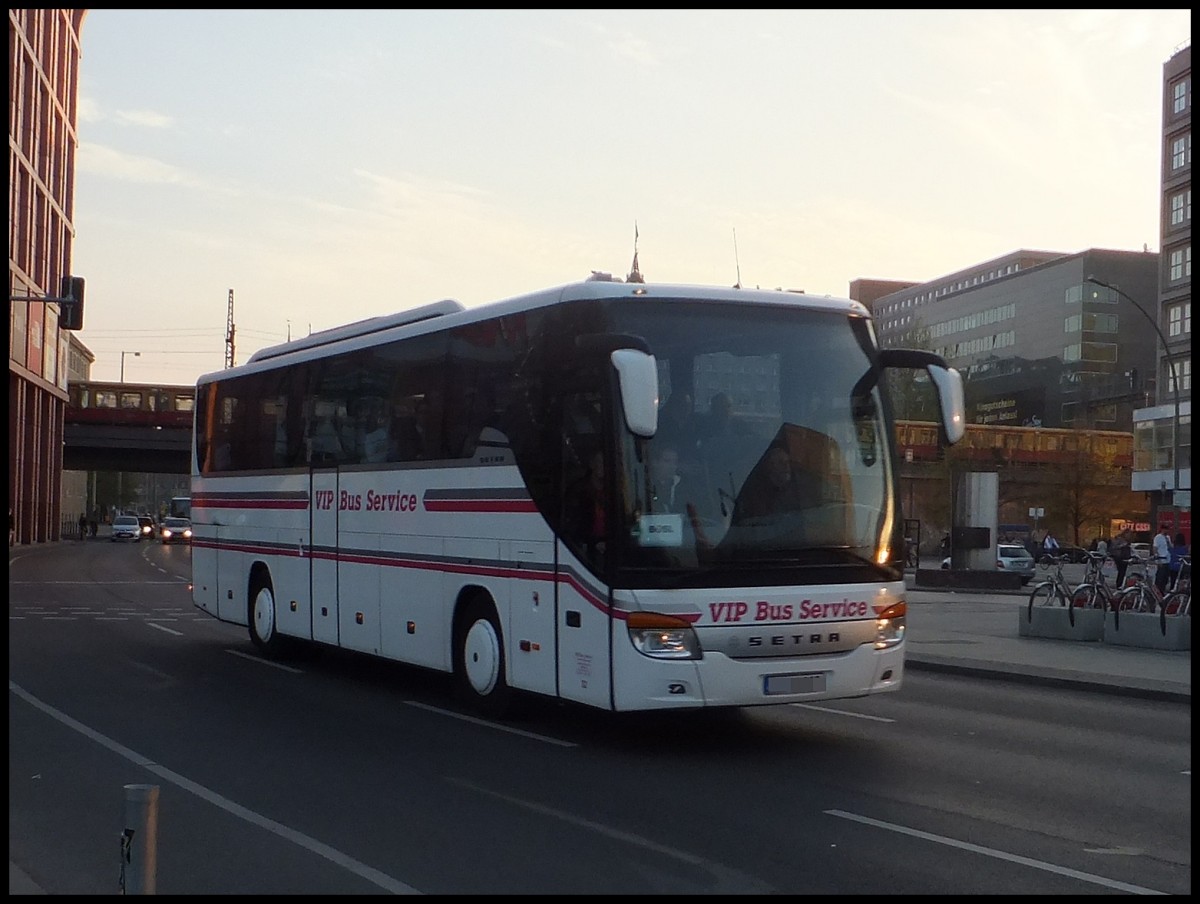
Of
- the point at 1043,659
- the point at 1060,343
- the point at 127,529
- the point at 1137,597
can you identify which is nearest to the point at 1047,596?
the point at 1137,597

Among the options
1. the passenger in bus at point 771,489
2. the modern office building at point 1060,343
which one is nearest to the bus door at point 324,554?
the passenger in bus at point 771,489

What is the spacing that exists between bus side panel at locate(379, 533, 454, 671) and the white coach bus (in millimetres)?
39

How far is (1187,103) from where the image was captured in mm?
80562

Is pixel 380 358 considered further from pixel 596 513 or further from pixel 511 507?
pixel 596 513

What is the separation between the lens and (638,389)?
9.53 meters

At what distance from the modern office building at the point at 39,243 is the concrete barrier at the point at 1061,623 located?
49096 millimetres

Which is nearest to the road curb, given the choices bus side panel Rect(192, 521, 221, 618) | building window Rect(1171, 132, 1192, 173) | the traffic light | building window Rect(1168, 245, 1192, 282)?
bus side panel Rect(192, 521, 221, 618)

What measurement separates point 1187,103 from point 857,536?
78606 millimetres

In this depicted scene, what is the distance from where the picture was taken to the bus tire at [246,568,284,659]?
1712cm

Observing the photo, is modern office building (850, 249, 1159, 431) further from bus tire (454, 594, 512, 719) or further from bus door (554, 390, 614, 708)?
bus door (554, 390, 614, 708)

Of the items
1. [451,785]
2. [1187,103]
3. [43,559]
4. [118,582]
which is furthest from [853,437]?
[1187,103]

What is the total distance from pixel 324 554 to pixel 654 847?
28.4 ft

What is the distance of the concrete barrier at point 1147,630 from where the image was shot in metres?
18.9

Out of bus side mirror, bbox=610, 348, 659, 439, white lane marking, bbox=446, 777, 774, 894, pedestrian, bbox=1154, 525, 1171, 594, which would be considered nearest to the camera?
white lane marking, bbox=446, 777, 774, 894
